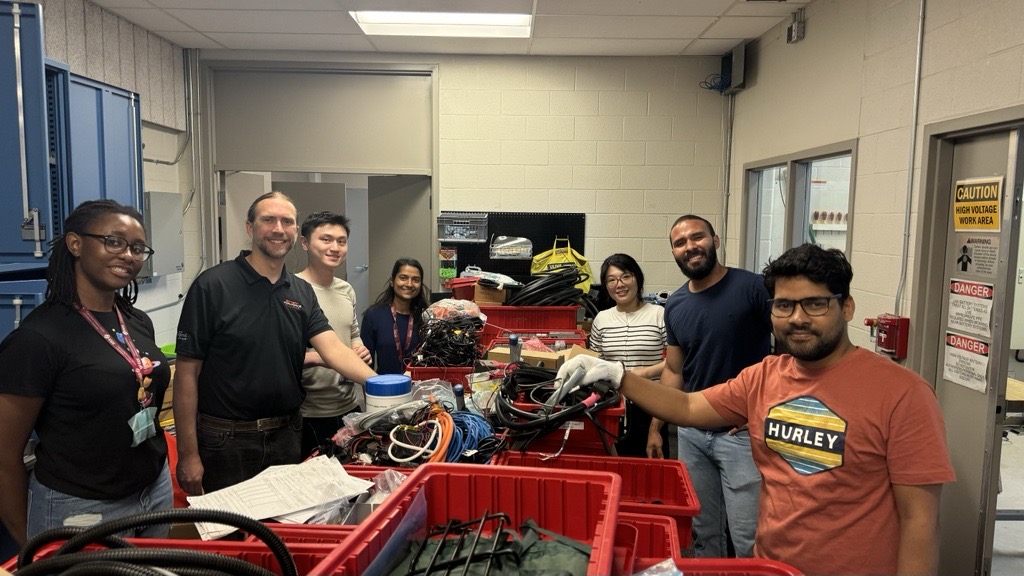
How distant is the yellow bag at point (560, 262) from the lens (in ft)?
15.3

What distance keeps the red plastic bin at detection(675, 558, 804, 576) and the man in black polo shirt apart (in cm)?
165

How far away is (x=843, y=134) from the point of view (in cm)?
334

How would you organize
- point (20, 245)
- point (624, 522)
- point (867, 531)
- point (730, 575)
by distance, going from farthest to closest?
1. point (20, 245)
2. point (867, 531)
3. point (624, 522)
4. point (730, 575)

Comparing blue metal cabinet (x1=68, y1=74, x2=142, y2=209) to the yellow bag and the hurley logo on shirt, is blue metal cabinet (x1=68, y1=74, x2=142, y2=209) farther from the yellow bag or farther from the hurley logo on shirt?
the hurley logo on shirt

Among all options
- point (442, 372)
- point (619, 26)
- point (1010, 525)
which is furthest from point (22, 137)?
point (1010, 525)

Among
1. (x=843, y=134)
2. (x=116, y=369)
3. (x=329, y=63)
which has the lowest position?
(x=116, y=369)

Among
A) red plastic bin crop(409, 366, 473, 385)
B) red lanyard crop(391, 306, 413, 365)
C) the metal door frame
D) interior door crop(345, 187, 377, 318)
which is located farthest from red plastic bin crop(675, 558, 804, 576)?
interior door crop(345, 187, 377, 318)

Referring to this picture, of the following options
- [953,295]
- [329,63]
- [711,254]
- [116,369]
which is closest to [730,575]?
[116,369]

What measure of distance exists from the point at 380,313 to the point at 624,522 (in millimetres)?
2520

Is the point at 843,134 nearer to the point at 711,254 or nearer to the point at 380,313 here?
the point at 711,254

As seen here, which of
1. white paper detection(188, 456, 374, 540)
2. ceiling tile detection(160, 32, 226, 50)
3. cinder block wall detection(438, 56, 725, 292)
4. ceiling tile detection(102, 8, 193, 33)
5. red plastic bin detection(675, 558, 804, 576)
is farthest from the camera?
cinder block wall detection(438, 56, 725, 292)

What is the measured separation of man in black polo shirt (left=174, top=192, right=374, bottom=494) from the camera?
209 cm

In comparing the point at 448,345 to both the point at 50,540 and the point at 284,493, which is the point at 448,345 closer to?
the point at 284,493

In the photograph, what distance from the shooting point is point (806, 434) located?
1473 mm
